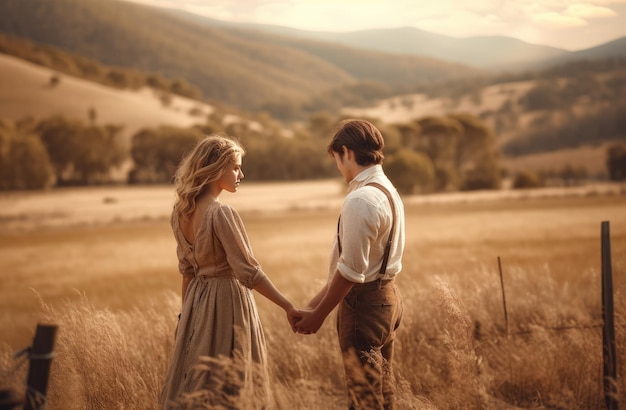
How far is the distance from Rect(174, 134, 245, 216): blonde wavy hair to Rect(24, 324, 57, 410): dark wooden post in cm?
111

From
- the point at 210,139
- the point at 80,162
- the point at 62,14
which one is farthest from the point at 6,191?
the point at 62,14

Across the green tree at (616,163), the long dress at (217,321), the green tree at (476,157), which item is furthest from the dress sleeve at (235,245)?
the green tree at (476,157)

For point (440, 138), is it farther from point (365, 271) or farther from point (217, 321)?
point (217, 321)

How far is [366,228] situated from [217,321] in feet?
3.64

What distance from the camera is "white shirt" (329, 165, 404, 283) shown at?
3.51 meters

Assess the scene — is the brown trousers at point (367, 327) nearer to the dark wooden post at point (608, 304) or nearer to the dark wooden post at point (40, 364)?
the dark wooden post at point (40, 364)

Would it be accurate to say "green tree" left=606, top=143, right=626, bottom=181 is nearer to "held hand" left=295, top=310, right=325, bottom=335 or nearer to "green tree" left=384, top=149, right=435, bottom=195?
"green tree" left=384, top=149, right=435, bottom=195

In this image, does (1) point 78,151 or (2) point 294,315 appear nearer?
(2) point 294,315

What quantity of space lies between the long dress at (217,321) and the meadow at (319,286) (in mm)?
954

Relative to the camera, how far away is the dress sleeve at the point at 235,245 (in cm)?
367

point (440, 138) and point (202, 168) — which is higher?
point (440, 138)

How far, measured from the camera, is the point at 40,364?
303 cm

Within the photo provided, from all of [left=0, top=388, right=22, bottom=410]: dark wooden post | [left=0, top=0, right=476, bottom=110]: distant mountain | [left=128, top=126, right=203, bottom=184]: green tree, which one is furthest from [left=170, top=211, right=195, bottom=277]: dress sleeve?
[left=0, top=0, right=476, bottom=110]: distant mountain

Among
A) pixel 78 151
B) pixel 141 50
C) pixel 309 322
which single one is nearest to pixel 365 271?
pixel 309 322
